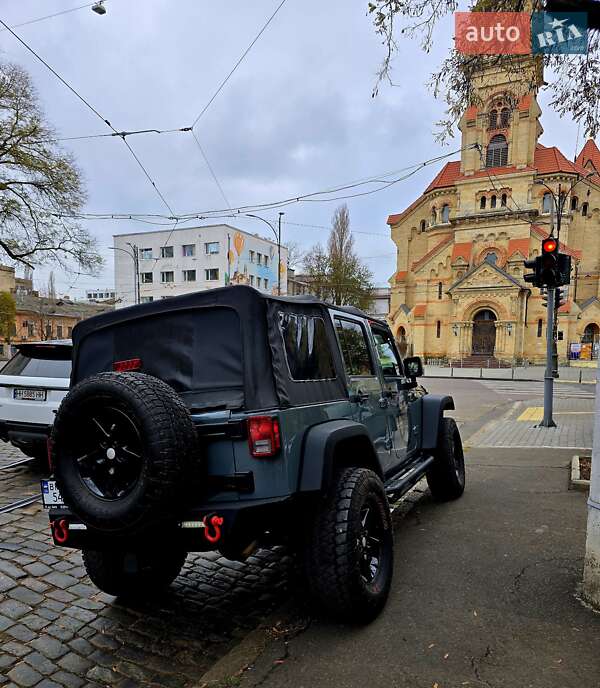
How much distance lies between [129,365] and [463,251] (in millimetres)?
49082

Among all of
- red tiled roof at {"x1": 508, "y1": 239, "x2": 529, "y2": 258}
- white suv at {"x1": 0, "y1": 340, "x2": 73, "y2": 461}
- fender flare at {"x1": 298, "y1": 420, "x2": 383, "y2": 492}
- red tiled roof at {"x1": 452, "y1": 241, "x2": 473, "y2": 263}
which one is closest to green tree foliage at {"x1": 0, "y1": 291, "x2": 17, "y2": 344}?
red tiled roof at {"x1": 452, "y1": 241, "x2": 473, "y2": 263}

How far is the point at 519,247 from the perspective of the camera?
45.5 metres

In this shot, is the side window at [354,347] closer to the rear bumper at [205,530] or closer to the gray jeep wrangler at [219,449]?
the gray jeep wrangler at [219,449]

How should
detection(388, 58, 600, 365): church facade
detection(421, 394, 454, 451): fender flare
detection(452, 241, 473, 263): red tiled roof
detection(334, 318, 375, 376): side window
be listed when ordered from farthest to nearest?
detection(452, 241, 473, 263): red tiled roof
detection(388, 58, 600, 365): church facade
detection(421, 394, 454, 451): fender flare
detection(334, 318, 375, 376): side window

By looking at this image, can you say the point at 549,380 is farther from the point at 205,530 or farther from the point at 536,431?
the point at 205,530

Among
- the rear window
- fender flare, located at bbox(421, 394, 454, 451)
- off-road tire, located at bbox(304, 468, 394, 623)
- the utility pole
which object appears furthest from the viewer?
the utility pole

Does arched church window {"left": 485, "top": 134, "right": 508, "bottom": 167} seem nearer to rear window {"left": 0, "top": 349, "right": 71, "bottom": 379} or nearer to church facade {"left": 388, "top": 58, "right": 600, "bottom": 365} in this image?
church facade {"left": 388, "top": 58, "right": 600, "bottom": 365}

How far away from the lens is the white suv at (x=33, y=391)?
612 cm

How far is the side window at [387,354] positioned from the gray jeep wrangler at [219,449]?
89cm

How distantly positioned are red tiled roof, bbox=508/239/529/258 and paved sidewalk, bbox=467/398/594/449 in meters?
34.7

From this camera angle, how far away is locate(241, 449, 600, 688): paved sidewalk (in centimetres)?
241

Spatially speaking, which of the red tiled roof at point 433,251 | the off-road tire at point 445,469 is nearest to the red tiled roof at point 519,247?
the red tiled roof at point 433,251

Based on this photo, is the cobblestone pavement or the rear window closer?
the cobblestone pavement

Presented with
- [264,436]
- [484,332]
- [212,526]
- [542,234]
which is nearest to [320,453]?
[264,436]
